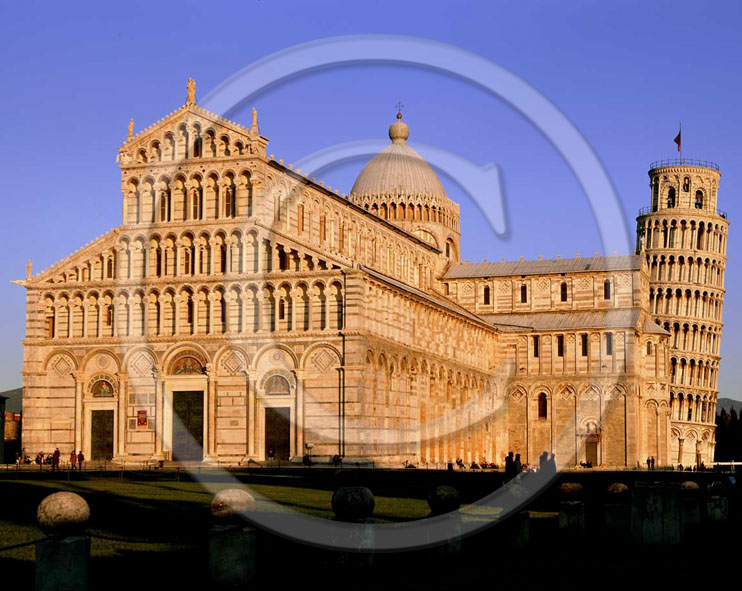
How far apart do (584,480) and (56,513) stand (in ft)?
116

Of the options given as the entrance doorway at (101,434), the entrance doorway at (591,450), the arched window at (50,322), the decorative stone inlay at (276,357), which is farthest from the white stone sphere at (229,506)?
the entrance doorway at (591,450)

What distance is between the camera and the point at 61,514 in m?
15.3

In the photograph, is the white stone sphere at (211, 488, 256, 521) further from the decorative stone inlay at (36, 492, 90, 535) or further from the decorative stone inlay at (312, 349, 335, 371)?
the decorative stone inlay at (312, 349, 335, 371)

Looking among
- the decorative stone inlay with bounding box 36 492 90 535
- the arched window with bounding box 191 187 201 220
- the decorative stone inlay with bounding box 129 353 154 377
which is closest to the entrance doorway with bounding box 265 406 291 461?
the decorative stone inlay with bounding box 129 353 154 377

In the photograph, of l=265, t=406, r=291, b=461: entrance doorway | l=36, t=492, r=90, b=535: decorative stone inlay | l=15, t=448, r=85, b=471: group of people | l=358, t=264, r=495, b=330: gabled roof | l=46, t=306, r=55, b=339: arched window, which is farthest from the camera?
l=46, t=306, r=55, b=339: arched window

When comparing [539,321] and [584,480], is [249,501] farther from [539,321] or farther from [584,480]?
[539,321]

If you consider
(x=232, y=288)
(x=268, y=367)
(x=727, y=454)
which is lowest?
(x=727, y=454)

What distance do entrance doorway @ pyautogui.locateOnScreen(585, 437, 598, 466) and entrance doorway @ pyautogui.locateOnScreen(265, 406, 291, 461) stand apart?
3152 centimetres

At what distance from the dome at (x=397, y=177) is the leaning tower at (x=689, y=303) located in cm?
2810

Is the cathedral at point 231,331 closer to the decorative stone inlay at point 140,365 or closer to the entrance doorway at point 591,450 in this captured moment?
the decorative stone inlay at point 140,365

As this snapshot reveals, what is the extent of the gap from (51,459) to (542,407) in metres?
39.5

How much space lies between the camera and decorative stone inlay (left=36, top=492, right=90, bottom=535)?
50.3ft

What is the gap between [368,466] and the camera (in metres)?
59.2

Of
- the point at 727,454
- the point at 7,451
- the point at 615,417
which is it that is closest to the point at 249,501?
the point at 7,451
